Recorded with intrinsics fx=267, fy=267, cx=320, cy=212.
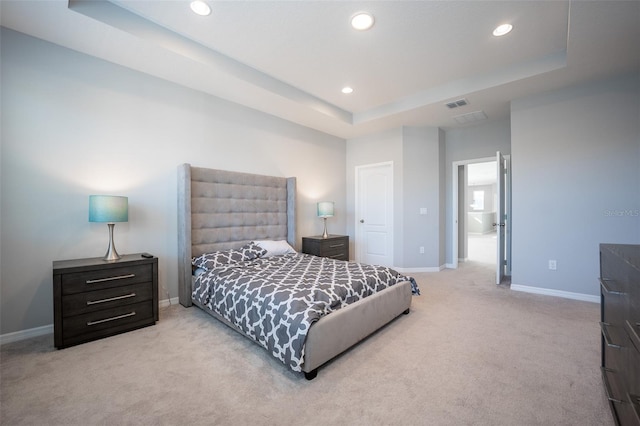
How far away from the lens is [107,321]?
2.36m

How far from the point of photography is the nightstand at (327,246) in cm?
430

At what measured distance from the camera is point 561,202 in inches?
132

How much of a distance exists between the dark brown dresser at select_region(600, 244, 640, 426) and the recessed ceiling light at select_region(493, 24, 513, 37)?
2103 millimetres

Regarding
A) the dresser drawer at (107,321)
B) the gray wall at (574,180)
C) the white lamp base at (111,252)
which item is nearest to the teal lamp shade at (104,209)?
the white lamp base at (111,252)

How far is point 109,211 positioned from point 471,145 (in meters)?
5.49

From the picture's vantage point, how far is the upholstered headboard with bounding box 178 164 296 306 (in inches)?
120

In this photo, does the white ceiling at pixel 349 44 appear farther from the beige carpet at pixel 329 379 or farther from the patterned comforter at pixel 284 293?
the beige carpet at pixel 329 379

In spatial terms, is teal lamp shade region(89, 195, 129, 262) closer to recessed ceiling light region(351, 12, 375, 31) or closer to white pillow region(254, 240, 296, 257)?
white pillow region(254, 240, 296, 257)

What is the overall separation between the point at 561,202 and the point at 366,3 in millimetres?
3310

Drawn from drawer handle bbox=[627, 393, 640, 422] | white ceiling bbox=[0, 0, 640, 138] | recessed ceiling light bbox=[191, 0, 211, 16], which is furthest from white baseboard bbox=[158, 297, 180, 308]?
drawer handle bbox=[627, 393, 640, 422]

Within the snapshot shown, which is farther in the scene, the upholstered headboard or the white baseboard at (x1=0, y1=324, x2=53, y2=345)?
the upholstered headboard

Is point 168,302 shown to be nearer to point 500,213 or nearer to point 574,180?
point 500,213

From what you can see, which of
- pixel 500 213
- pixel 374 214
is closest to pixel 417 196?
pixel 374 214

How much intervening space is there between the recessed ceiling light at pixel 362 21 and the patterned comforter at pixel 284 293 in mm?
2314
